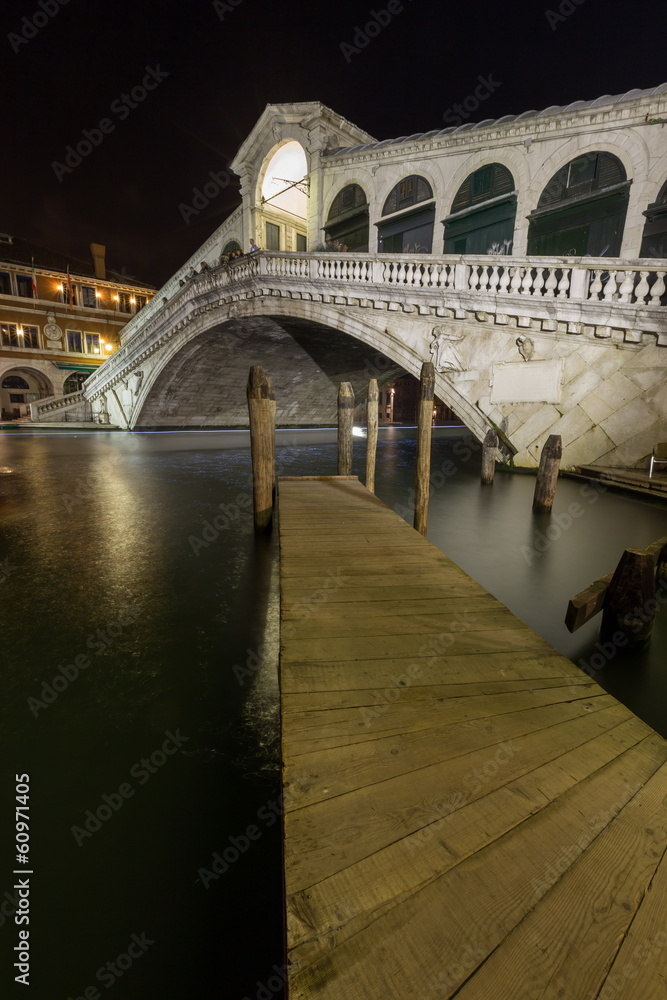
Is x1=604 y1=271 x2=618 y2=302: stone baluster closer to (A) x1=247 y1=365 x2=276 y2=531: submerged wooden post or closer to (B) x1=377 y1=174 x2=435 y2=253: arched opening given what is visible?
(A) x1=247 y1=365 x2=276 y2=531: submerged wooden post

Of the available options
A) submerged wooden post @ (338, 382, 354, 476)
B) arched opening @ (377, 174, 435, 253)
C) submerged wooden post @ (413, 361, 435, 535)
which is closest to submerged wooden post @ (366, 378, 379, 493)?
submerged wooden post @ (338, 382, 354, 476)

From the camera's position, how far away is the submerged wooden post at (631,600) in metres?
3.00

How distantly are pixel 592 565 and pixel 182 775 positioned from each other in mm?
4854

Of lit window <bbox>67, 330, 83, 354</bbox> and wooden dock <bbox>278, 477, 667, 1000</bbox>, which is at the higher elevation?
lit window <bbox>67, 330, 83, 354</bbox>

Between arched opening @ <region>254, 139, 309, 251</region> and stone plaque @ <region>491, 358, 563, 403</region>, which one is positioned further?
arched opening @ <region>254, 139, 309, 251</region>

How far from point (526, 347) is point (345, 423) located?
4.23m

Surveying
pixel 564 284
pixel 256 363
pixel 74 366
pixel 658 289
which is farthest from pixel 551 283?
pixel 74 366

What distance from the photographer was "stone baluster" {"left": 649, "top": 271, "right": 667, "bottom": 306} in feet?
24.2

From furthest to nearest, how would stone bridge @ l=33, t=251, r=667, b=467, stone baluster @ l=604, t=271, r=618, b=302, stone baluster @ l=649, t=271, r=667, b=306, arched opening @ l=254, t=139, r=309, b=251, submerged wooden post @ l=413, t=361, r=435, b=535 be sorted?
1. arched opening @ l=254, t=139, r=309, b=251
2. stone bridge @ l=33, t=251, r=667, b=467
3. stone baluster @ l=604, t=271, r=618, b=302
4. stone baluster @ l=649, t=271, r=667, b=306
5. submerged wooden post @ l=413, t=361, r=435, b=535

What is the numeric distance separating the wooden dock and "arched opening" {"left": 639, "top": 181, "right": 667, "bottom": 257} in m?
12.7

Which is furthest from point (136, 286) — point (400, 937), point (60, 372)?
point (400, 937)

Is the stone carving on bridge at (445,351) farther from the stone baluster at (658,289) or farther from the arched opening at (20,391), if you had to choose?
the arched opening at (20,391)

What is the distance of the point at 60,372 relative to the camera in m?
27.0

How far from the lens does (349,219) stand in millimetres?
16062
